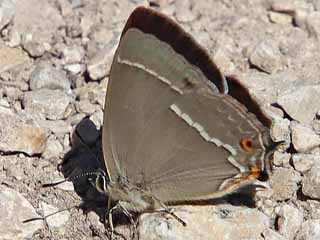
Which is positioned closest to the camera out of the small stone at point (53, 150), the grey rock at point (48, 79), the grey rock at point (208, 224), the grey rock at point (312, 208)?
the grey rock at point (208, 224)

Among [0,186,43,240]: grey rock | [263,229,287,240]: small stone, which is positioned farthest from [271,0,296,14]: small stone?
[0,186,43,240]: grey rock

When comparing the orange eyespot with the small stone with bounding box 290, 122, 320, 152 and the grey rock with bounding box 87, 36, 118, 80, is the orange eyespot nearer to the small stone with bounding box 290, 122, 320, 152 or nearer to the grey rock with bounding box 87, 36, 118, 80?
the small stone with bounding box 290, 122, 320, 152

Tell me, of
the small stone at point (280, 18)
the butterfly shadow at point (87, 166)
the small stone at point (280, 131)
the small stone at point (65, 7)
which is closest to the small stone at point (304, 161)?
the small stone at point (280, 131)

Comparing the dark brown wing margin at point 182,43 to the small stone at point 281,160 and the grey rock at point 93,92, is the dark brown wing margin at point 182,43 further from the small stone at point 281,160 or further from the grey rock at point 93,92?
the grey rock at point 93,92

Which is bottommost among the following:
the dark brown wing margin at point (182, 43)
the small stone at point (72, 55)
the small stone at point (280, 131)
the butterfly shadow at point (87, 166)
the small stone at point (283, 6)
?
the butterfly shadow at point (87, 166)

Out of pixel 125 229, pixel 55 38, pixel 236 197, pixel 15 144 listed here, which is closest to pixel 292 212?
pixel 236 197

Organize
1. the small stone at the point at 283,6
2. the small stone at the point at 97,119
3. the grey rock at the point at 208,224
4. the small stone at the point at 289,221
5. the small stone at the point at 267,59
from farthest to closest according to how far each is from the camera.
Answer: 1. the small stone at the point at 283,6
2. the small stone at the point at 267,59
3. the small stone at the point at 97,119
4. the small stone at the point at 289,221
5. the grey rock at the point at 208,224
